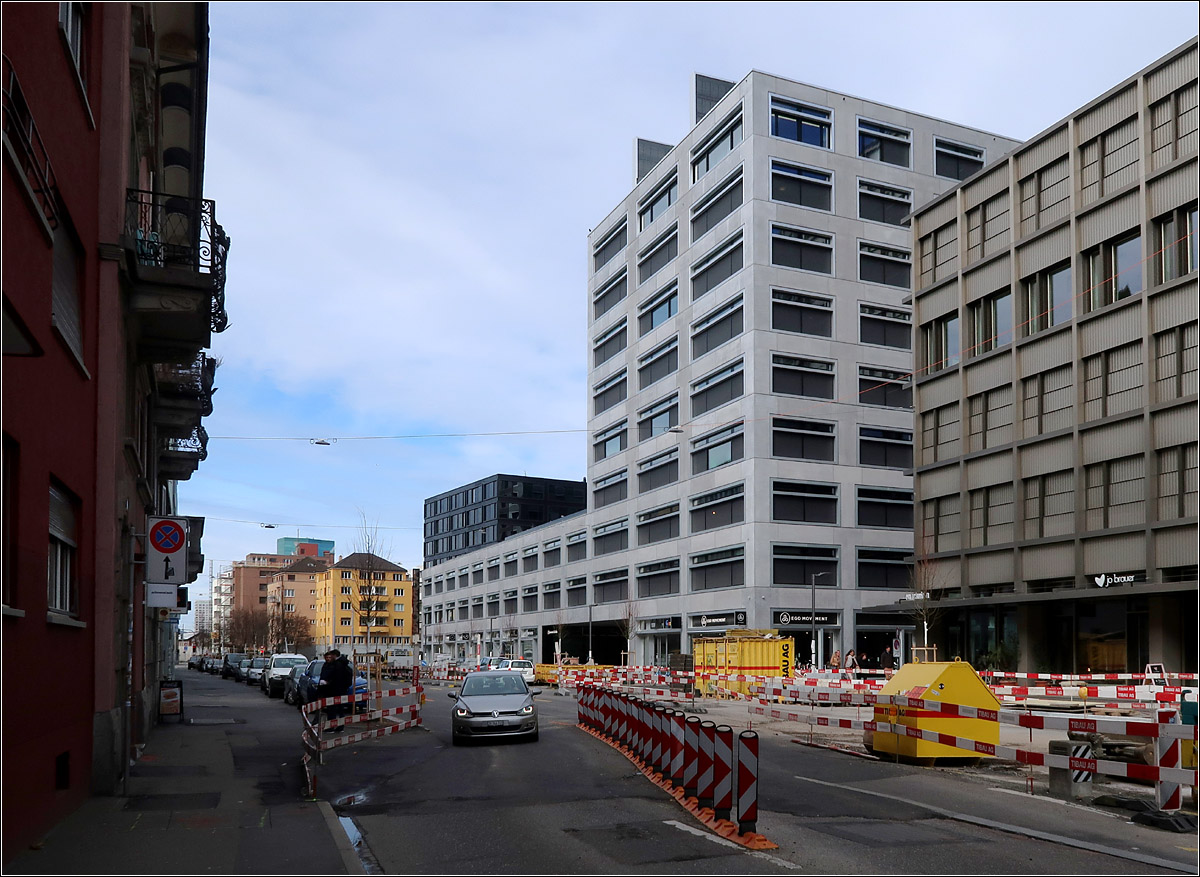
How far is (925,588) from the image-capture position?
4603 centimetres

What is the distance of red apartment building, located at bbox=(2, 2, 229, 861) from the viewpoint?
10.0 meters

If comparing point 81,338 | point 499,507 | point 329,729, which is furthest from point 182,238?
point 499,507

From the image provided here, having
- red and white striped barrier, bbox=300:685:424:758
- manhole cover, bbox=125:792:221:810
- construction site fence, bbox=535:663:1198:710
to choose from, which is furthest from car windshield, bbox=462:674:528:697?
manhole cover, bbox=125:792:221:810

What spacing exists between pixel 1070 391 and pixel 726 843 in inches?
1317

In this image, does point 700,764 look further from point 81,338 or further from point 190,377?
point 190,377

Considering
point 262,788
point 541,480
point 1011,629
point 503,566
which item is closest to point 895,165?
point 1011,629

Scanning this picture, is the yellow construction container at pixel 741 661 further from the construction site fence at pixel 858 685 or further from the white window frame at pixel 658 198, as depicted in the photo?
the white window frame at pixel 658 198

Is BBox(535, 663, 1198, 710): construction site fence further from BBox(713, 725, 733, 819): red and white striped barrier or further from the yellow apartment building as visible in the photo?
the yellow apartment building

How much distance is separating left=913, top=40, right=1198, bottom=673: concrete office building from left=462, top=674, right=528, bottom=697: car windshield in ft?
71.3

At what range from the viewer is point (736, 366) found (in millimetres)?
64312

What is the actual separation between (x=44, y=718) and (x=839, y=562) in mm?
55346

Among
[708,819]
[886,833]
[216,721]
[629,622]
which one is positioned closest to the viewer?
[886,833]

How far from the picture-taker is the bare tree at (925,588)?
45812mm

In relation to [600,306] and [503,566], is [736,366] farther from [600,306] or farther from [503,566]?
[503,566]
